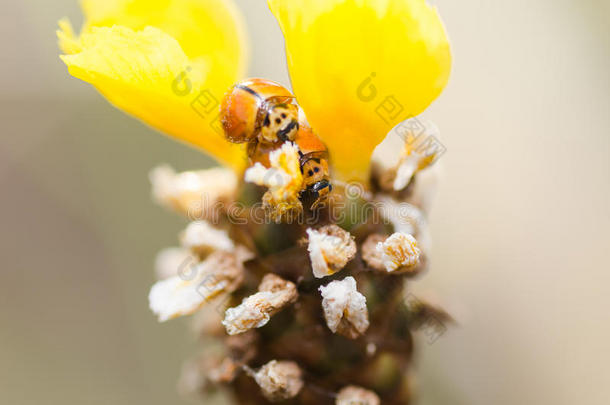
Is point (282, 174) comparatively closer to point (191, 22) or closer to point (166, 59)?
point (166, 59)

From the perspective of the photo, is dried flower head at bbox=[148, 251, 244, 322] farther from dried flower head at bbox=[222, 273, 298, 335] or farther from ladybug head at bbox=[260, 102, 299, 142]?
ladybug head at bbox=[260, 102, 299, 142]

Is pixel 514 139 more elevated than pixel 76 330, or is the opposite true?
pixel 514 139

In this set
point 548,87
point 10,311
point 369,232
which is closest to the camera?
point 369,232

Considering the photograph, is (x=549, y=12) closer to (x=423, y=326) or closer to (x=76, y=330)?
(x=423, y=326)

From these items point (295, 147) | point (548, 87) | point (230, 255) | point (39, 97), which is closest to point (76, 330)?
point (39, 97)

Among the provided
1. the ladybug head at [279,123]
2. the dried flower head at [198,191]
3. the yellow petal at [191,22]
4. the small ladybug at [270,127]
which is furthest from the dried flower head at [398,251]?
the yellow petal at [191,22]

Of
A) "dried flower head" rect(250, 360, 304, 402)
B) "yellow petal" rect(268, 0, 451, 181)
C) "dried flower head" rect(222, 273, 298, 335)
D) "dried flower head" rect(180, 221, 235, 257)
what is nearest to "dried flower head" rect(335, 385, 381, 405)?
"dried flower head" rect(250, 360, 304, 402)

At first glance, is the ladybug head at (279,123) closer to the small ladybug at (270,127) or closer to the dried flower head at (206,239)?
the small ladybug at (270,127)
